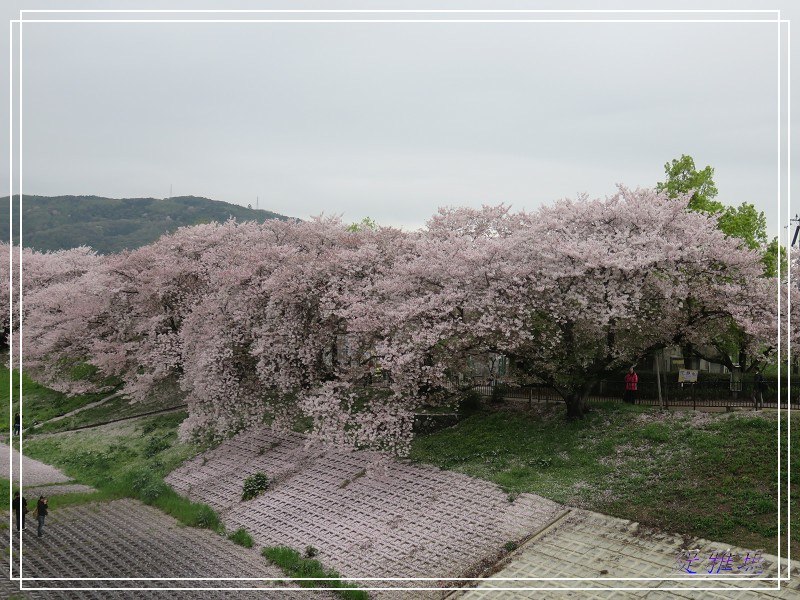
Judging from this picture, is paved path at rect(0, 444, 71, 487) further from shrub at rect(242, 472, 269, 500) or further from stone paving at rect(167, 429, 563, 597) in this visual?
shrub at rect(242, 472, 269, 500)

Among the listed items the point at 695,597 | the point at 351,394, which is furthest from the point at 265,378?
the point at 695,597

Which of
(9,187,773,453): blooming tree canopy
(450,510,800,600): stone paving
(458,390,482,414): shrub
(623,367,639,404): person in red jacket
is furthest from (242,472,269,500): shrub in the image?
(623,367,639,404): person in red jacket

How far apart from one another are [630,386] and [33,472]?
86.8ft

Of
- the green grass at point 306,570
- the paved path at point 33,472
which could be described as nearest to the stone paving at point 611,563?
the green grass at point 306,570

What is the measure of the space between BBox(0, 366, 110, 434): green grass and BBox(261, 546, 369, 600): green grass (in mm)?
Answer: 24426

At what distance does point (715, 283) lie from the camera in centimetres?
2461

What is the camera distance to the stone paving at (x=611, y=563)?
15234 millimetres

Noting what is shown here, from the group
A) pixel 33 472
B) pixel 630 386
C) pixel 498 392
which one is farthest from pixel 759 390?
pixel 33 472

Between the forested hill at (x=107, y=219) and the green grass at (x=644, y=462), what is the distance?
3845 centimetres

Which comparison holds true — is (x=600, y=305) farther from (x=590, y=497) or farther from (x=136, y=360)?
(x=136, y=360)

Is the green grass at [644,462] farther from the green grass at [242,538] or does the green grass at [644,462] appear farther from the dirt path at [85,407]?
the dirt path at [85,407]

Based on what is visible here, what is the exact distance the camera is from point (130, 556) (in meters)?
20.3

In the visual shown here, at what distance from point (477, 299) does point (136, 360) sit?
71.5 feet

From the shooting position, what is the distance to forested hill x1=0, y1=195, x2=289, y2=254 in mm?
62500
